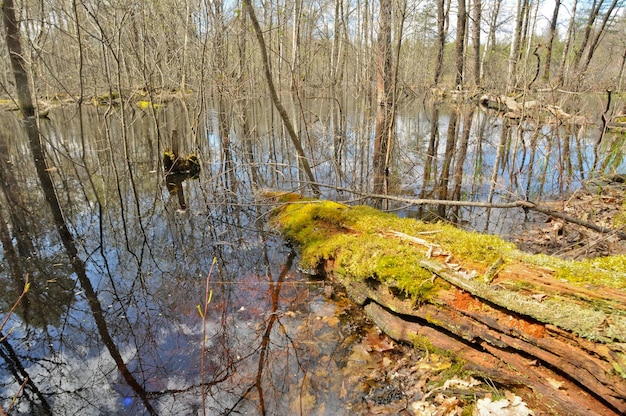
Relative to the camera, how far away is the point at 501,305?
2.48 meters

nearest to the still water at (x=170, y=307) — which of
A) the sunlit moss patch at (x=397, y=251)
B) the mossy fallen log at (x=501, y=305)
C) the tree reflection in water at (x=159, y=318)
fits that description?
the tree reflection in water at (x=159, y=318)

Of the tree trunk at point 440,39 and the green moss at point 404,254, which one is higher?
the tree trunk at point 440,39

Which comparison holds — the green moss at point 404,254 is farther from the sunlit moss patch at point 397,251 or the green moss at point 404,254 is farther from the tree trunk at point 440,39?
the tree trunk at point 440,39

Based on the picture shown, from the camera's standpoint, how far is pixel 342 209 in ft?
16.0

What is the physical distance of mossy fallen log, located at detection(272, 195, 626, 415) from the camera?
6.80ft

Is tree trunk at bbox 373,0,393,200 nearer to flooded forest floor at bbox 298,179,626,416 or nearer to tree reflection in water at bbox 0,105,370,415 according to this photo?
tree reflection in water at bbox 0,105,370,415

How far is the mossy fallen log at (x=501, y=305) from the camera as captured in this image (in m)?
2.07

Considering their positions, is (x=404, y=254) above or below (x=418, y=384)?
above

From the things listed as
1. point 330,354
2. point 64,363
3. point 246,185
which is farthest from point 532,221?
point 64,363

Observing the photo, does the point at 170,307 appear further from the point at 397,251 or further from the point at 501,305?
the point at 501,305

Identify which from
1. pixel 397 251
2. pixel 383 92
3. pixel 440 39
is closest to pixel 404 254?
pixel 397 251

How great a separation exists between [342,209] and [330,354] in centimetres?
222

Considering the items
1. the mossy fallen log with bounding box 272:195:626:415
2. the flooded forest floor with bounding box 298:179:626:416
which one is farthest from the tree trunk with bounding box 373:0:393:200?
the flooded forest floor with bounding box 298:179:626:416

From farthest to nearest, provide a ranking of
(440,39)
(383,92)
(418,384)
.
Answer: (440,39), (383,92), (418,384)
